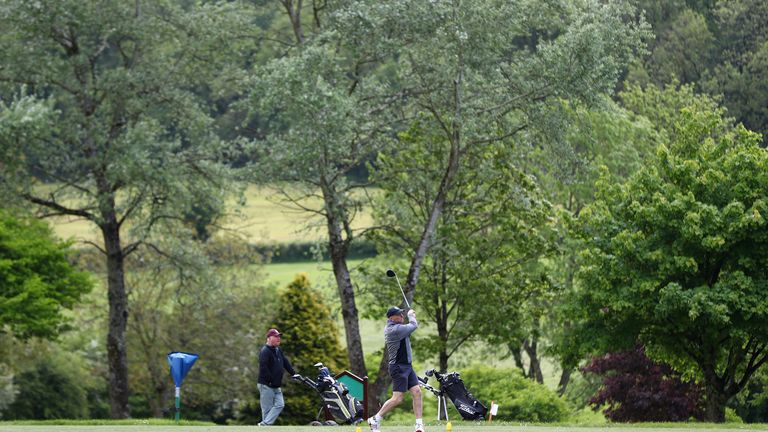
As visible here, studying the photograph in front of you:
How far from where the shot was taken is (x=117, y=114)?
3709 cm

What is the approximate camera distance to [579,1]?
108ft

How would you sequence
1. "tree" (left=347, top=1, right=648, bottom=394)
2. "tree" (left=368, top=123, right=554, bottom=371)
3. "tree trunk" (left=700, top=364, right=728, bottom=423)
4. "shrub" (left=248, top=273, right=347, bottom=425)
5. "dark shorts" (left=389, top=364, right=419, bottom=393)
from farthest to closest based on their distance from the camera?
"shrub" (left=248, top=273, right=347, bottom=425), "tree" (left=368, top=123, right=554, bottom=371), "tree" (left=347, top=1, right=648, bottom=394), "tree trunk" (left=700, top=364, right=728, bottom=423), "dark shorts" (left=389, top=364, right=419, bottom=393)

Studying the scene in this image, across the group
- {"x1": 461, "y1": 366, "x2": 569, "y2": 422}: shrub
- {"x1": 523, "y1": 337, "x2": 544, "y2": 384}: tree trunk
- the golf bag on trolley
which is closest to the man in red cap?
the golf bag on trolley

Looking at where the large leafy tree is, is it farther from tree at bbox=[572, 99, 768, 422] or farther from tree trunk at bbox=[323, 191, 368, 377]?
tree at bbox=[572, 99, 768, 422]

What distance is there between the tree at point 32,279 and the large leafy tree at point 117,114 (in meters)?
1.03

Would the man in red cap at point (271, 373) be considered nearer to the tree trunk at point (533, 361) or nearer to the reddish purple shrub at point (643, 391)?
the reddish purple shrub at point (643, 391)

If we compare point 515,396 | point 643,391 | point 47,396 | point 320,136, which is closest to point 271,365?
point 320,136

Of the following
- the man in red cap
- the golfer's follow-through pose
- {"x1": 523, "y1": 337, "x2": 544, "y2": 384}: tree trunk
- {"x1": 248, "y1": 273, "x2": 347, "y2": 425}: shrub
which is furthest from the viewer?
{"x1": 523, "y1": 337, "x2": 544, "y2": 384}: tree trunk

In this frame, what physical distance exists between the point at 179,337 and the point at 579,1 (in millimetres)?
24707

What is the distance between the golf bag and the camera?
2341 centimetres

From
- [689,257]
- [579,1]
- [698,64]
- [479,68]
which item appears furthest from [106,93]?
[698,64]

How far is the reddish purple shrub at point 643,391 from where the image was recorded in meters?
36.6

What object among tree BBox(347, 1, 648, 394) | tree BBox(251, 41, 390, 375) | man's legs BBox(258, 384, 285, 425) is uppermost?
tree BBox(347, 1, 648, 394)

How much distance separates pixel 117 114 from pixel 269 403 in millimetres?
17589
